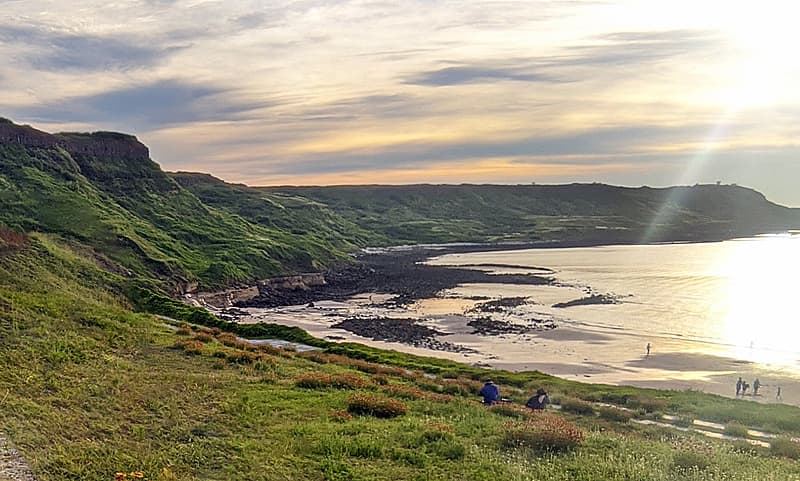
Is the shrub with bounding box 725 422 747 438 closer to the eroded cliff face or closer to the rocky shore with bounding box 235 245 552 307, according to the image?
the rocky shore with bounding box 235 245 552 307

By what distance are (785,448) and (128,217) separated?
12039 cm

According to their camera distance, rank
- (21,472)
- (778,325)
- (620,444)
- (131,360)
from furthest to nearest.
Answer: (778,325) < (131,360) < (620,444) < (21,472)

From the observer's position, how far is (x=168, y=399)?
19.2m

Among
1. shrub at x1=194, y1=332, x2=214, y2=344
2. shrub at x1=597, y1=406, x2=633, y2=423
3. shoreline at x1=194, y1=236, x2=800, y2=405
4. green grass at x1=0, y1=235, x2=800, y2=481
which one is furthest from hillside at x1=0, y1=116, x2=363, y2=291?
shrub at x1=597, y1=406, x2=633, y2=423

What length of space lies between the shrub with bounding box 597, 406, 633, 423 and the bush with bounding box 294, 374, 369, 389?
33.7 ft

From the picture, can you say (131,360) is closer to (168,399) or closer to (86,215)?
(168,399)

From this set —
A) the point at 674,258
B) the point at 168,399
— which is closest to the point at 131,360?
the point at 168,399

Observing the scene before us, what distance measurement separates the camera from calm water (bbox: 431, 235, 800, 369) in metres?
66.4

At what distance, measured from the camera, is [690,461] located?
49.7ft

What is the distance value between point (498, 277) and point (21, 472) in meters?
117

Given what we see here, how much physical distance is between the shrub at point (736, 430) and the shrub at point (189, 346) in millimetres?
23957

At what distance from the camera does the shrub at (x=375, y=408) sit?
20219 millimetres

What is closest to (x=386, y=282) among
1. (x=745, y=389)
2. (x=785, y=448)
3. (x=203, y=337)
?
(x=745, y=389)

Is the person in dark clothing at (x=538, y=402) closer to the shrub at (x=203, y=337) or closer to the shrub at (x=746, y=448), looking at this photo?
the shrub at (x=746, y=448)
